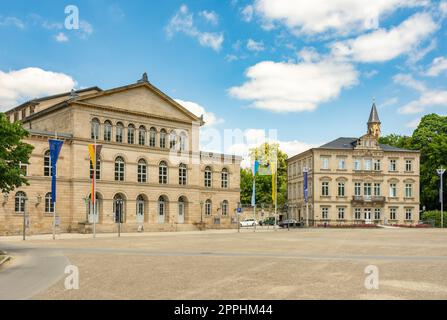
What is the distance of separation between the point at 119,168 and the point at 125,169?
0.68 m

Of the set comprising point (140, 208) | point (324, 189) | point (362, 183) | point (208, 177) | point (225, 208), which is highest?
point (208, 177)

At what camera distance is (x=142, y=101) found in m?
59.2

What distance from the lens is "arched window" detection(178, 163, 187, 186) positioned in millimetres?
62469

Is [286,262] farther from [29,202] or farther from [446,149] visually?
[446,149]

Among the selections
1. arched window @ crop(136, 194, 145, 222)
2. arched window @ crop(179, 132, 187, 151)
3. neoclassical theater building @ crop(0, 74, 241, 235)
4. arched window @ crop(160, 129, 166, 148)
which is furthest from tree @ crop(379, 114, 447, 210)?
arched window @ crop(136, 194, 145, 222)

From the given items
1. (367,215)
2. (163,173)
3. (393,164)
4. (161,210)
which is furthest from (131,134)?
(393,164)

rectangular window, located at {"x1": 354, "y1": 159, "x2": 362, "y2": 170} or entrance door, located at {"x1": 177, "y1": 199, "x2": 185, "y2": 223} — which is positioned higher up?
rectangular window, located at {"x1": 354, "y1": 159, "x2": 362, "y2": 170}

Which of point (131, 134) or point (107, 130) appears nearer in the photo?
point (107, 130)

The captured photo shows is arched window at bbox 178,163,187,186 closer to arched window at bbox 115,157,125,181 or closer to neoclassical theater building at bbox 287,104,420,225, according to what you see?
arched window at bbox 115,157,125,181

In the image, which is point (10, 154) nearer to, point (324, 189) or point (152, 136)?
point (152, 136)

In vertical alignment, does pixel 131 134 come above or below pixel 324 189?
above

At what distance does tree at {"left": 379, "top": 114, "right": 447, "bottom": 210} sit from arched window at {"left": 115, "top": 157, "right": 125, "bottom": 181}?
48769mm
